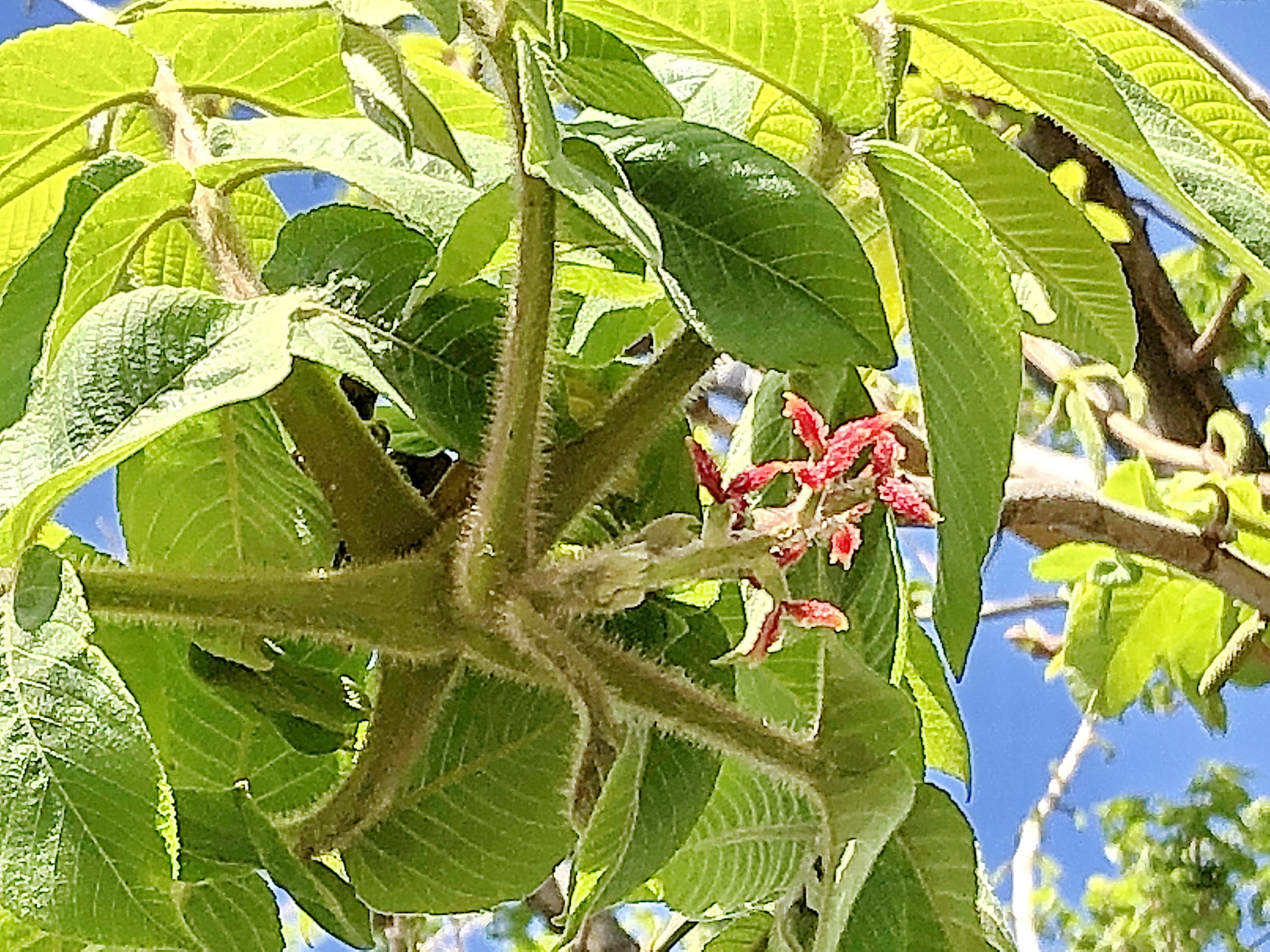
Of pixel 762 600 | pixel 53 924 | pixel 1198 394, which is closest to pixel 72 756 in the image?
pixel 53 924

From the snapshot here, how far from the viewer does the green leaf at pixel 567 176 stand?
7.7 inches

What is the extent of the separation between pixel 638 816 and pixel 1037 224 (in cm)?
15

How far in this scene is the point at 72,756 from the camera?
0.21 metres

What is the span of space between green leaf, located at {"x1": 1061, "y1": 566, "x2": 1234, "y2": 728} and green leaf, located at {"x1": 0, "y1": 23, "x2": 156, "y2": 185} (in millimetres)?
576

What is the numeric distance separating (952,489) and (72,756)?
14 centimetres

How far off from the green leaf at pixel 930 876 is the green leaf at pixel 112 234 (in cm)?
19

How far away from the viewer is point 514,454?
252mm

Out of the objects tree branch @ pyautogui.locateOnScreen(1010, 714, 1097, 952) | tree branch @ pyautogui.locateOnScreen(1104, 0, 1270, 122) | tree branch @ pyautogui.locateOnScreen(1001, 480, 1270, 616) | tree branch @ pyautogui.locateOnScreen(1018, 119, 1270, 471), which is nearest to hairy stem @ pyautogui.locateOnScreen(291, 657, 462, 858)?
tree branch @ pyautogui.locateOnScreen(1001, 480, 1270, 616)

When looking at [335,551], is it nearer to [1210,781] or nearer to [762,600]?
[762,600]

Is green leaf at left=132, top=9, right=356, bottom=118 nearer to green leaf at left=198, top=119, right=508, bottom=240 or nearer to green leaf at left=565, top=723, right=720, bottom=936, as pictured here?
green leaf at left=198, top=119, right=508, bottom=240

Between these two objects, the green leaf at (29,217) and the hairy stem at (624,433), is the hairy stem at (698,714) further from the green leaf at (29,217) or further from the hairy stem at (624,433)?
the green leaf at (29,217)

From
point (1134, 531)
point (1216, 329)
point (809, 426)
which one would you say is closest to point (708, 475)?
point (809, 426)

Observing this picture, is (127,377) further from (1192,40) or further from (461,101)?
(1192,40)

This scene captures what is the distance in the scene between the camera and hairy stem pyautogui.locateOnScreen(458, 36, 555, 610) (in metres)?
0.25
